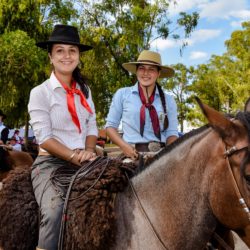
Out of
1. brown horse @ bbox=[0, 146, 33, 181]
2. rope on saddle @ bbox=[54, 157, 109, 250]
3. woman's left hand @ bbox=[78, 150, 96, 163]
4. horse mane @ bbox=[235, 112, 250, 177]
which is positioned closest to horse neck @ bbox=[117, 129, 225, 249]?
horse mane @ bbox=[235, 112, 250, 177]

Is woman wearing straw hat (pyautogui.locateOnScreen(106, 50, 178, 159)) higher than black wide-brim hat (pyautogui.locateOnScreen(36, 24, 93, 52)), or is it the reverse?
black wide-brim hat (pyautogui.locateOnScreen(36, 24, 93, 52))

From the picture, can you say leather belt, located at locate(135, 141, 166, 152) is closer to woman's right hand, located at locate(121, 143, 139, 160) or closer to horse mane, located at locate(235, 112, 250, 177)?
woman's right hand, located at locate(121, 143, 139, 160)

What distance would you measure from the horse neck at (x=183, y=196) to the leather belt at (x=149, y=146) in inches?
64.4

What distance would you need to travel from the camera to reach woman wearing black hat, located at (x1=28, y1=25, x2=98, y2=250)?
9.19 feet

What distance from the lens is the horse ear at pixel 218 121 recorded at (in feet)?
7.41

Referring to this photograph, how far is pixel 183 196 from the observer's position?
257 cm

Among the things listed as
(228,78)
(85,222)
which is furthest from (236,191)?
(228,78)

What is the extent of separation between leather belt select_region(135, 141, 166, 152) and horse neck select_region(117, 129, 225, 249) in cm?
164

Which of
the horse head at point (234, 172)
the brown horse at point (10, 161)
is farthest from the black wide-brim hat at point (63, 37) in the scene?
the brown horse at point (10, 161)

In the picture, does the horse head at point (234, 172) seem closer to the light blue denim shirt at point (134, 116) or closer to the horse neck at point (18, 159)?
the light blue denim shirt at point (134, 116)

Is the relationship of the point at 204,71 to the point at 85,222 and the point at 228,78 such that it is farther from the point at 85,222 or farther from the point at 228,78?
the point at 85,222

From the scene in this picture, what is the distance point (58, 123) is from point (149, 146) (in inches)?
59.2

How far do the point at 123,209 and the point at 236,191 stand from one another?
0.84 m

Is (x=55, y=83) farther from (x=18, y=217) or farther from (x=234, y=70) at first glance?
(x=234, y=70)
